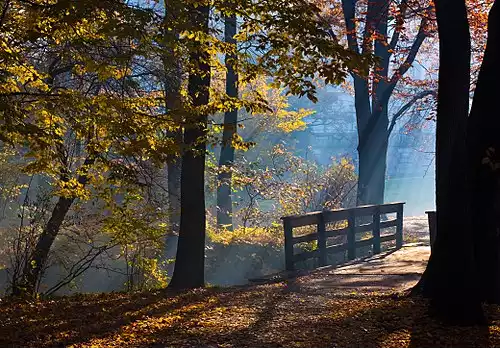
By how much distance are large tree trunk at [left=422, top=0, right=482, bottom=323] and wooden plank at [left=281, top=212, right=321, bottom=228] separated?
5073mm

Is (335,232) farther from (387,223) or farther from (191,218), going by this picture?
(191,218)

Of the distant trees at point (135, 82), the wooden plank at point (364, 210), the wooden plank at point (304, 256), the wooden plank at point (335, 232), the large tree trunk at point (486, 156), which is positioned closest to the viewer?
the large tree trunk at point (486, 156)

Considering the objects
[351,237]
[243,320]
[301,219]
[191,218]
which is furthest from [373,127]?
[243,320]

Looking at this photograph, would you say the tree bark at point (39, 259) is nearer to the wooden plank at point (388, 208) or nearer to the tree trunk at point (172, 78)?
the tree trunk at point (172, 78)

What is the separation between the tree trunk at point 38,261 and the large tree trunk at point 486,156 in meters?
6.12

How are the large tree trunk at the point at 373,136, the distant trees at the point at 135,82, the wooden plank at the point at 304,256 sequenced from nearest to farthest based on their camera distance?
the distant trees at the point at 135,82 < the wooden plank at the point at 304,256 < the large tree trunk at the point at 373,136

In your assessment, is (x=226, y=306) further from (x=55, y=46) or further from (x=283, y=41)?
(x=55, y=46)

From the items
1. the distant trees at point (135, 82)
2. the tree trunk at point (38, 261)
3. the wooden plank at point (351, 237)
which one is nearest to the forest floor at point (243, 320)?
the tree trunk at point (38, 261)

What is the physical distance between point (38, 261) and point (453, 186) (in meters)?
6.92

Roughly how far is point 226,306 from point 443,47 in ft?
13.9

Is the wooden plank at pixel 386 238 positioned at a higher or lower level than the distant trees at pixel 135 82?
lower

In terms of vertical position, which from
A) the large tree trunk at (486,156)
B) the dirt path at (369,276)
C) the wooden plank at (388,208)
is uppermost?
the large tree trunk at (486,156)

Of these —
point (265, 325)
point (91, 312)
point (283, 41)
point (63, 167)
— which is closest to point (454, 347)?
point (265, 325)

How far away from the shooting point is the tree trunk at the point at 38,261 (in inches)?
364
